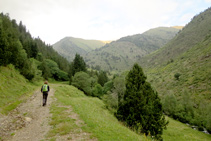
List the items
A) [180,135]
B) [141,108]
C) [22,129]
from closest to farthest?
[22,129]
[141,108]
[180,135]

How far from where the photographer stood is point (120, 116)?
2212 centimetres

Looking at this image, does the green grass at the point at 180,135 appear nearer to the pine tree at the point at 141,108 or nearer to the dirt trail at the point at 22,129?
the pine tree at the point at 141,108

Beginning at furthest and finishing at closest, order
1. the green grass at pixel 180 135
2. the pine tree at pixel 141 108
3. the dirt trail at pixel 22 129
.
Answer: the green grass at pixel 180 135, the pine tree at pixel 141 108, the dirt trail at pixel 22 129

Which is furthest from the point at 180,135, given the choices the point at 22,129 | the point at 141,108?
the point at 22,129

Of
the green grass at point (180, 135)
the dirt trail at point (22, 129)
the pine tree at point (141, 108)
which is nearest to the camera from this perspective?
the dirt trail at point (22, 129)

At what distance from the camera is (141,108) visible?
19.6m

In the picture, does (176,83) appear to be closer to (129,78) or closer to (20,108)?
(129,78)

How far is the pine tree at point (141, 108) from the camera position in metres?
19.0

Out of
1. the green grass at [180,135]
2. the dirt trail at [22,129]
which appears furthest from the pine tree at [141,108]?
the dirt trail at [22,129]

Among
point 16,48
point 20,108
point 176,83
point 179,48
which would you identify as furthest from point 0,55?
point 179,48

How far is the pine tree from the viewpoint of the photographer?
62.2 feet

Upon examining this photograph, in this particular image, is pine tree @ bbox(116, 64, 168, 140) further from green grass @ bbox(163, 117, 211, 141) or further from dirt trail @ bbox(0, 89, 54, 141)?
dirt trail @ bbox(0, 89, 54, 141)

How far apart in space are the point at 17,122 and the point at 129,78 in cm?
1748

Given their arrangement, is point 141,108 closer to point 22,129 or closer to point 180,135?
point 22,129
